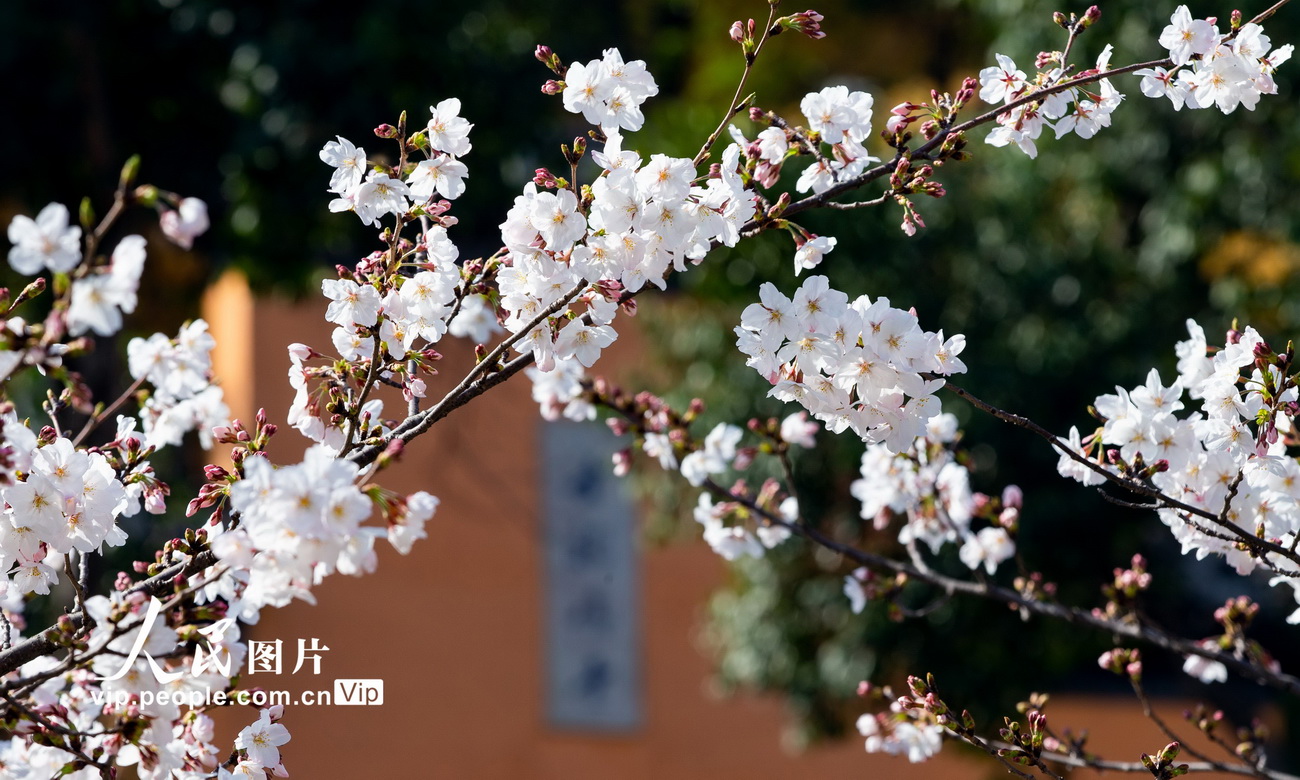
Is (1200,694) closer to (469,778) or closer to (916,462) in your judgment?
(469,778)

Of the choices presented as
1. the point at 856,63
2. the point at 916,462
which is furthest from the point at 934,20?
the point at 916,462

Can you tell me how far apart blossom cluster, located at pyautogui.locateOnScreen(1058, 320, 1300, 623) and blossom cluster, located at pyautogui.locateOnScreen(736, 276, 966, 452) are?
0.86 feet

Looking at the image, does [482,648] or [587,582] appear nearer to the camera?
[482,648]

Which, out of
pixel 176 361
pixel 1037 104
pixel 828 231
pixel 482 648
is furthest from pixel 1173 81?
pixel 482 648

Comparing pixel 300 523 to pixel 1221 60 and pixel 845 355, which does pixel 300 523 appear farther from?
pixel 1221 60

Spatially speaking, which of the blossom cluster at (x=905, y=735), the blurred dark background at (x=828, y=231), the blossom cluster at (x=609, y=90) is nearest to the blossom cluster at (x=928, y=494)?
the blossom cluster at (x=905, y=735)

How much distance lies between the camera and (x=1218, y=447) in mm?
1854

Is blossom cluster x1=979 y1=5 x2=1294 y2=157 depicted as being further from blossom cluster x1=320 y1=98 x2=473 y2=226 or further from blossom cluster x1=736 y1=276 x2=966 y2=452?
blossom cluster x1=320 y1=98 x2=473 y2=226

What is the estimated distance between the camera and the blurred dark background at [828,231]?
188 inches

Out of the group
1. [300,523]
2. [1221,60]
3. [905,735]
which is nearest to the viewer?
[300,523]

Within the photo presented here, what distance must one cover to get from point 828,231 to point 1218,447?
10.1 ft

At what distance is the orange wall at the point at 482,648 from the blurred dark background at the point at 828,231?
42cm

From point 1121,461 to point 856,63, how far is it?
754cm

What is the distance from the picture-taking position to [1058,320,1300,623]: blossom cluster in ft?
5.82
